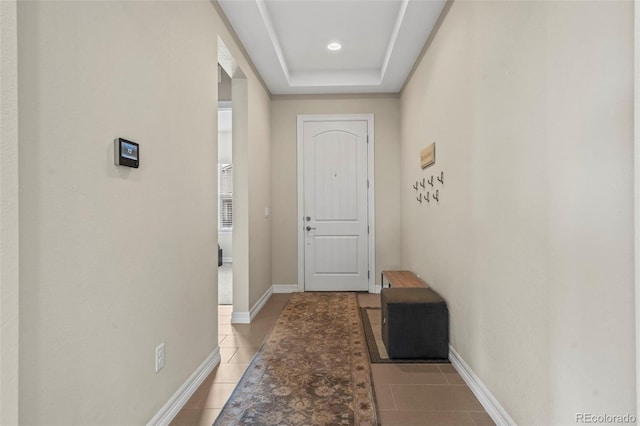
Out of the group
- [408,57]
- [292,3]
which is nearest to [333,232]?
[408,57]

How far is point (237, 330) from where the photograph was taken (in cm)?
320

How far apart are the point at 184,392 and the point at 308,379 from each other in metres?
0.74

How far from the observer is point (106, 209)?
4.30 ft

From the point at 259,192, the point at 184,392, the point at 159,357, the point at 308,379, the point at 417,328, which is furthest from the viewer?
the point at 259,192

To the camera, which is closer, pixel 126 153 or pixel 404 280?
pixel 126 153

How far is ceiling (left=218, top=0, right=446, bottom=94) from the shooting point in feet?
9.08

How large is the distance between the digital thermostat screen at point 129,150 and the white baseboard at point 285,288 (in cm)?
338

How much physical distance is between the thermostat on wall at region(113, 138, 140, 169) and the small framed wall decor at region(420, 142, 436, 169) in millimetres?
2238

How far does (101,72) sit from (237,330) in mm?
2491

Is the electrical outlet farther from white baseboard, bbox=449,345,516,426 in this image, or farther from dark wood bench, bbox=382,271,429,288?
dark wood bench, bbox=382,271,429,288
